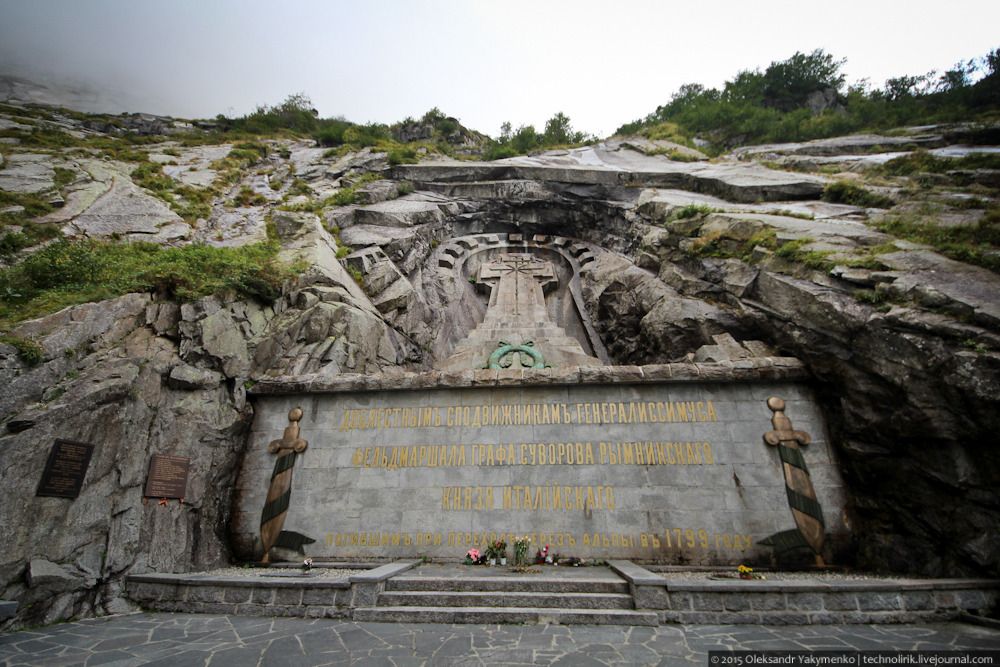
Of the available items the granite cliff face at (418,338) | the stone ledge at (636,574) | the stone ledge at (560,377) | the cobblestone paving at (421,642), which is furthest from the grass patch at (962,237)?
the stone ledge at (636,574)

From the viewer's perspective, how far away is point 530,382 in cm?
1039

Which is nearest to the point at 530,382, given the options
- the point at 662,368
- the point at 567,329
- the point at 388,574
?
the point at 662,368

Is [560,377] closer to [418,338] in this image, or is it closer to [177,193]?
[418,338]

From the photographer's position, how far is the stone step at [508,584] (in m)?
7.03

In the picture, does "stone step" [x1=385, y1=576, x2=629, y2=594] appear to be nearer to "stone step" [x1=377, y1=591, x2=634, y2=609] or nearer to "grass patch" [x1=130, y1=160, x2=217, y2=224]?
"stone step" [x1=377, y1=591, x2=634, y2=609]

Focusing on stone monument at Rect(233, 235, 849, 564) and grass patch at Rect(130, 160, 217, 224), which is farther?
grass patch at Rect(130, 160, 217, 224)

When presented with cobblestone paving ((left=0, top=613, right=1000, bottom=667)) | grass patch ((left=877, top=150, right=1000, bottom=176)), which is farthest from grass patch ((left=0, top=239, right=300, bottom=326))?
grass patch ((left=877, top=150, right=1000, bottom=176))

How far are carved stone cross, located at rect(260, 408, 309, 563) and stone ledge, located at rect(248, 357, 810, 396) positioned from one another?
84 cm

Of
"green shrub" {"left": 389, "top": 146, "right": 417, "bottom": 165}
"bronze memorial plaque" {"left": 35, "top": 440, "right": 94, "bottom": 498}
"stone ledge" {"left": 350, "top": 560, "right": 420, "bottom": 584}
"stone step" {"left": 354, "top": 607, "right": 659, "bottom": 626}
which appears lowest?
"stone step" {"left": 354, "top": 607, "right": 659, "bottom": 626}

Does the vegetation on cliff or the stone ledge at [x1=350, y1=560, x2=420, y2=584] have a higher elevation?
the vegetation on cliff

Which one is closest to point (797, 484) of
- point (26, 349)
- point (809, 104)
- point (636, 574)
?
point (636, 574)

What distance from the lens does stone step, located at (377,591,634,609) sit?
669 cm

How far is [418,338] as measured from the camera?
16.2m

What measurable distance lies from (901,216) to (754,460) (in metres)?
8.38
